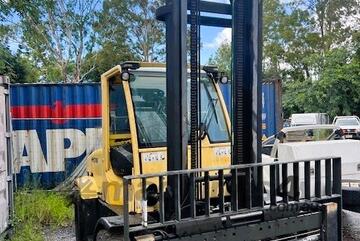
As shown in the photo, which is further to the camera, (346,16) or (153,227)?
(346,16)

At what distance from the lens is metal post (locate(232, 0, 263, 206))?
136 inches

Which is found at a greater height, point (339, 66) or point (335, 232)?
point (339, 66)

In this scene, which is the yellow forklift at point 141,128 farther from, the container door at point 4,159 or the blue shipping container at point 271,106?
the blue shipping container at point 271,106

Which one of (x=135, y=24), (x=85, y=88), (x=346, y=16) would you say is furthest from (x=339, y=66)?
(x=85, y=88)

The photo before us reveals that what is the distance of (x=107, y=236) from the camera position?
340 centimetres

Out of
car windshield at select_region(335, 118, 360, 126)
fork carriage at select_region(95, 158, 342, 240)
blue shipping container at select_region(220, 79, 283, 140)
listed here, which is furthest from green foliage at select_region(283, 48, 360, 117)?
fork carriage at select_region(95, 158, 342, 240)

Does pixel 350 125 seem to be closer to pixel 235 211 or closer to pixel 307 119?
pixel 307 119

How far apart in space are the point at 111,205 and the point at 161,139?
2.85 feet

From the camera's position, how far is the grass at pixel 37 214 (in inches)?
253

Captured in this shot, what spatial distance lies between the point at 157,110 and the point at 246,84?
113 cm

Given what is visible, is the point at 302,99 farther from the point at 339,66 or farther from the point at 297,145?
the point at 297,145

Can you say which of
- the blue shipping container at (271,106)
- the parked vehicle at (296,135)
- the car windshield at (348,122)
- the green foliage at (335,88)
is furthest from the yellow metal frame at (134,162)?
the green foliage at (335,88)

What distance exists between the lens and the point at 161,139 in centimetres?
423

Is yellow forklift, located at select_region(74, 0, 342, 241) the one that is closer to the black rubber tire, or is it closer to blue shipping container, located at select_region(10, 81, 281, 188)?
the black rubber tire
